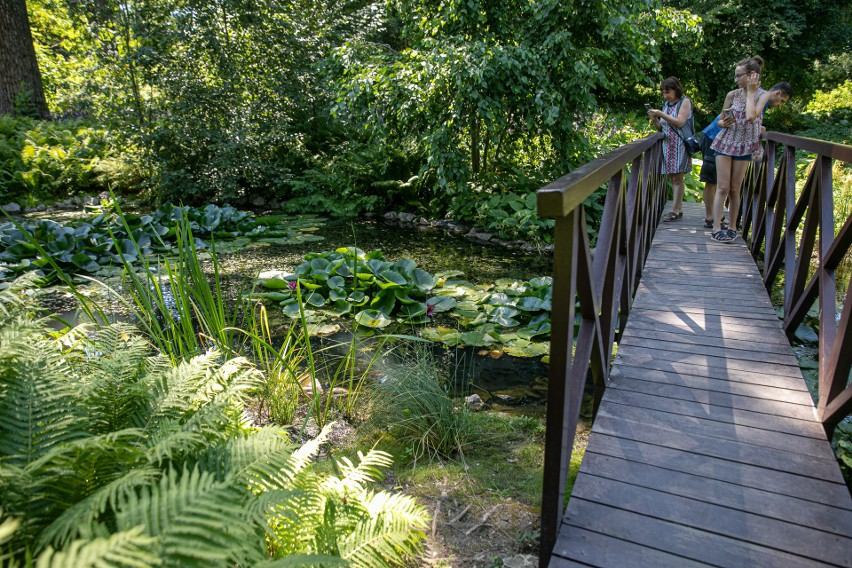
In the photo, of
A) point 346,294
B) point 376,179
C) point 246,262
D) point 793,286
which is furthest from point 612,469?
point 376,179

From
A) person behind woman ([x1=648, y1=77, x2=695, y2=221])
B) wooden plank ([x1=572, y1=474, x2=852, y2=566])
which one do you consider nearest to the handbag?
person behind woman ([x1=648, y1=77, x2=695, y2=221])

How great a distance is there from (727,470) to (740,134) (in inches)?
128

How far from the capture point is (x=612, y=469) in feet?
6.79

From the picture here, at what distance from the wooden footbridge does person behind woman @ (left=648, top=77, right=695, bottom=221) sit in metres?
1.72

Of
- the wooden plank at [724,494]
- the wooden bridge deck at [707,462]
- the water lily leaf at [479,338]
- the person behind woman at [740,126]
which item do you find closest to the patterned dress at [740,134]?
the person behind woman at [740,126]

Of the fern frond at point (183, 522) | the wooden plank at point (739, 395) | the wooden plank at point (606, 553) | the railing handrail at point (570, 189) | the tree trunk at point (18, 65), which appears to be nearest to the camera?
the fern frond at point (183, 522)

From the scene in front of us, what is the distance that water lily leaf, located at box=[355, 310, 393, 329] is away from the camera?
484cm

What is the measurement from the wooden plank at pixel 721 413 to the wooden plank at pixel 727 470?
1.01ft

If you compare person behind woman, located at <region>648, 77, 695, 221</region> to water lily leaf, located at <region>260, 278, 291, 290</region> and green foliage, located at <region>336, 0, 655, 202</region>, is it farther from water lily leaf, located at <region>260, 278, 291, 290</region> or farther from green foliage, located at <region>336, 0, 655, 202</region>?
water lily leaf, located at <region>260, 278, 291, 290</region>

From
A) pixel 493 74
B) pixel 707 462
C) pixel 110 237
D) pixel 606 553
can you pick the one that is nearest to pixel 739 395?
pixel 707 462

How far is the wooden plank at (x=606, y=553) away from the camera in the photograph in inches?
65.1

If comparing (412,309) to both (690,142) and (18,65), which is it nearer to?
(690,142)

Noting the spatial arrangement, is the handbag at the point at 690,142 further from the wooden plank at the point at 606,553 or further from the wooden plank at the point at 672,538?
the wooden plank at the point at 606,553

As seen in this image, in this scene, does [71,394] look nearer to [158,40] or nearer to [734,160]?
[734,160]
